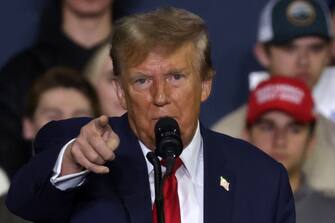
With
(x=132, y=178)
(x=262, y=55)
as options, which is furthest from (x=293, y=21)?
(x=132, y=178)

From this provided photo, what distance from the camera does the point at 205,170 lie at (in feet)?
6.48

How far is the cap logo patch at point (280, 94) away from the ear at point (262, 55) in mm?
281

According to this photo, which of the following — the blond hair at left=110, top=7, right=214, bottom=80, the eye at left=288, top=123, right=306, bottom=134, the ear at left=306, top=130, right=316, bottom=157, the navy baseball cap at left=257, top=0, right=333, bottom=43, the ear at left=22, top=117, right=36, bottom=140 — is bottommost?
the ear at left=306, top=130, right=316, bottom=157

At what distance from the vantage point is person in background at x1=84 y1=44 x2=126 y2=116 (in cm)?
348

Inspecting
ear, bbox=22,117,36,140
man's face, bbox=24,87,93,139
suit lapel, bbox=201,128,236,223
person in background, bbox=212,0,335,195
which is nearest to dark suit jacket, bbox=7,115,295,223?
suit lapel, bbox=201,128,236,223

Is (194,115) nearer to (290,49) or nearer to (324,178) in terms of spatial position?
(324,178)

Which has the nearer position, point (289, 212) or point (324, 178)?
point (289, 212)

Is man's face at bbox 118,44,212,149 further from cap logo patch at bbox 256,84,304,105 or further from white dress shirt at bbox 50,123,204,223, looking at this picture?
cap logo patch at bbox 256,84,304,105

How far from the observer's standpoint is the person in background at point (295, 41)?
11.7ft

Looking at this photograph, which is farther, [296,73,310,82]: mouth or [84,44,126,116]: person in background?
[296,73,310,82]: mouth

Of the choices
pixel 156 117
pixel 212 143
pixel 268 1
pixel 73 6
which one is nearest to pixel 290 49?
pixel 268 1

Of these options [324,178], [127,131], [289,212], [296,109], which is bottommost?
[324,178]

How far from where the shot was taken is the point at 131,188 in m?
1.92

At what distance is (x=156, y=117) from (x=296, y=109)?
153 centimetres
